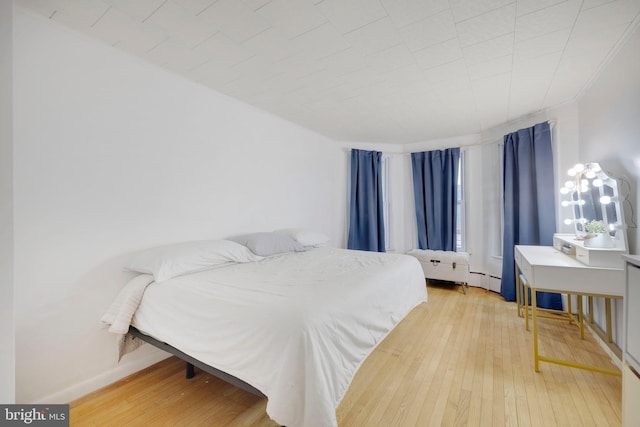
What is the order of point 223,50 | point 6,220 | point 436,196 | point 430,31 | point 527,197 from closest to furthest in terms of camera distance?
point 6,220, point 430,31, point 223,50, point 527,197, point 436,196

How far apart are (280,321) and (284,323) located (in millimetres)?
25

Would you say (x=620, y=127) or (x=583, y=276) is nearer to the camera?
(x=583, y=276)

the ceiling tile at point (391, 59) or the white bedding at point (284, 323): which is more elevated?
the ceiling tile at point (391, 59)

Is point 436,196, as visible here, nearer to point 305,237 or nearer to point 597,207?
point 597,207

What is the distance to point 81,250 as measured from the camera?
1.80m

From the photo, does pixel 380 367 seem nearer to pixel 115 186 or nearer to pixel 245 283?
pixel 245 283

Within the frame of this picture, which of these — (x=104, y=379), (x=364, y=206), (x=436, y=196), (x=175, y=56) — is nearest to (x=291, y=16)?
(x=175, y=56)

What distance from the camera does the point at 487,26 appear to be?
5.69ft

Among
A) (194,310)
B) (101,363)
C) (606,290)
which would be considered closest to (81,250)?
(101,363)

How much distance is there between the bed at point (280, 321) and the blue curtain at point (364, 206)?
227 cm

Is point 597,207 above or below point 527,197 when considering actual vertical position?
below

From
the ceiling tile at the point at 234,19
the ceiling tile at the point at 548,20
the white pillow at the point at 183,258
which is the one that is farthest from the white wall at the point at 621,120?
the white pillow at the point at 183,258

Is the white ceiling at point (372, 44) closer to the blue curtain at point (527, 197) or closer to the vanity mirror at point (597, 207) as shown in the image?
the blue curtain at point (527, 197)

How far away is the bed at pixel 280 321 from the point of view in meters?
1.13
